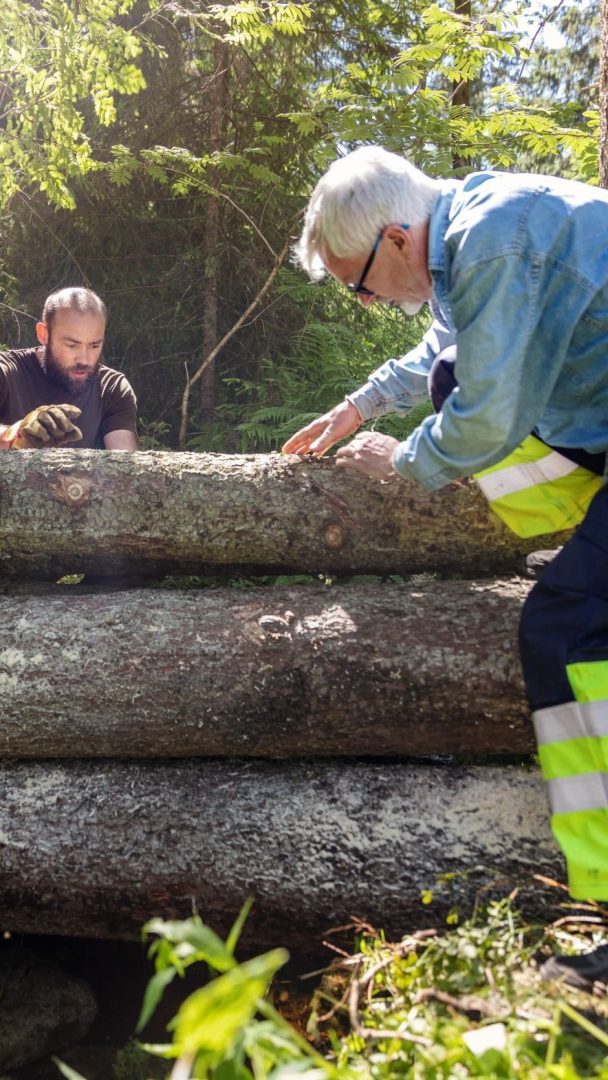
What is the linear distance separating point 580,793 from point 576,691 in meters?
0.26

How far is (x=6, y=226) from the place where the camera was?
24.2 feet

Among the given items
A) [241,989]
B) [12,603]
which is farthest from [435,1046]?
[12,603]

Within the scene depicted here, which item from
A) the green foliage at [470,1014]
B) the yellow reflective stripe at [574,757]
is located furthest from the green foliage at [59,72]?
the green foliage at [470,1014]

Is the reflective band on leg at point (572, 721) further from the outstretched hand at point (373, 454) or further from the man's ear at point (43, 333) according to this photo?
the man's ear at point (43, 333)

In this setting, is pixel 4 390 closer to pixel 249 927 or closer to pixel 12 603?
pixel 12 603

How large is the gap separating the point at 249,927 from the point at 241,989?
6.00 ft

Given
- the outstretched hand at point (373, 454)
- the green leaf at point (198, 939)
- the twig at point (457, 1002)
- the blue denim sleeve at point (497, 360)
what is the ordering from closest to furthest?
the green leaf at point (198, 939) < the twig at point (457, 1002) < the blue denim sleeve at point (497, 360) < the outstretched hand at point (373, 454)

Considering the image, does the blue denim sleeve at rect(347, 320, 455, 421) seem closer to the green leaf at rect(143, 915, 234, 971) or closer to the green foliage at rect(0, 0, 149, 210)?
the green leaf at rect(143, 915, 234, 971)

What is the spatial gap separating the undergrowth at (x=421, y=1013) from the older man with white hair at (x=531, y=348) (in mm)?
148

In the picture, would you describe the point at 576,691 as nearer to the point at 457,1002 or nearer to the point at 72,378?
the point at 457,1002

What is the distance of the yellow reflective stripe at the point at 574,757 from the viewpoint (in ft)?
7.20

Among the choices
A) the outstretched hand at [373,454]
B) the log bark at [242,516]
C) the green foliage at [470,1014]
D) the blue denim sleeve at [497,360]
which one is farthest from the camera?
the log bark at [242,516]

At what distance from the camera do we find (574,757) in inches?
89.0

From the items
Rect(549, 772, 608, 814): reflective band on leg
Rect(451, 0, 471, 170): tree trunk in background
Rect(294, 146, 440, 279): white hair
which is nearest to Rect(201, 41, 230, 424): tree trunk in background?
Rect(451, 0, 471, 170): tree trunk in background
